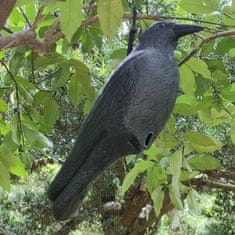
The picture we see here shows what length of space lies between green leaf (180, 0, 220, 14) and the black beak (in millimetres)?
208

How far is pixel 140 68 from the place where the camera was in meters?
0.47

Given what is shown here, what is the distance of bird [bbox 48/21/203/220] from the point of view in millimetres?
470

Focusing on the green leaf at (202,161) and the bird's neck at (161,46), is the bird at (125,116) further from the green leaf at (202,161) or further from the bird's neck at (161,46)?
the green leaf at (202,161)

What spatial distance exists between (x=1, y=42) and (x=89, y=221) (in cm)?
160

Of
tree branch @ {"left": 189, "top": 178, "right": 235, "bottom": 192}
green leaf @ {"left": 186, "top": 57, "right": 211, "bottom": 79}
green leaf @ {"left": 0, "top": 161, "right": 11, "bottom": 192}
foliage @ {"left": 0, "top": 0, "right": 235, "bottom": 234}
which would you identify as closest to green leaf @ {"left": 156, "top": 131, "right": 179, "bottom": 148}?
foliage @ {"left": 0, "top": 0, "right": 235, "bottom": 234}

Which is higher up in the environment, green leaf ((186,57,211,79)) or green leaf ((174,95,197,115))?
green leaf ((186,57,211,79))

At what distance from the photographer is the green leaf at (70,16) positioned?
1.75ft

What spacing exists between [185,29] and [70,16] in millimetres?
116

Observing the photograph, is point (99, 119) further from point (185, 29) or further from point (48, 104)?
point (48, 104)

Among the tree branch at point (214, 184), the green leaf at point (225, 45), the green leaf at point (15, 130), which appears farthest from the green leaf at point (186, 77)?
the tree branch at point (214, 184)

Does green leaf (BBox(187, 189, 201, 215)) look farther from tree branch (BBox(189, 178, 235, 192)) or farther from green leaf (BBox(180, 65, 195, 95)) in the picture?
tree branch (BBox(189, 178, 235, 192))

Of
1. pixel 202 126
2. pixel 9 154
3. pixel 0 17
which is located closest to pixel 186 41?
pixel 202 126

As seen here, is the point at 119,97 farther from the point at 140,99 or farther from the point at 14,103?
the point at 14,103

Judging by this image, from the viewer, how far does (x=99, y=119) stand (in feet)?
1.57
